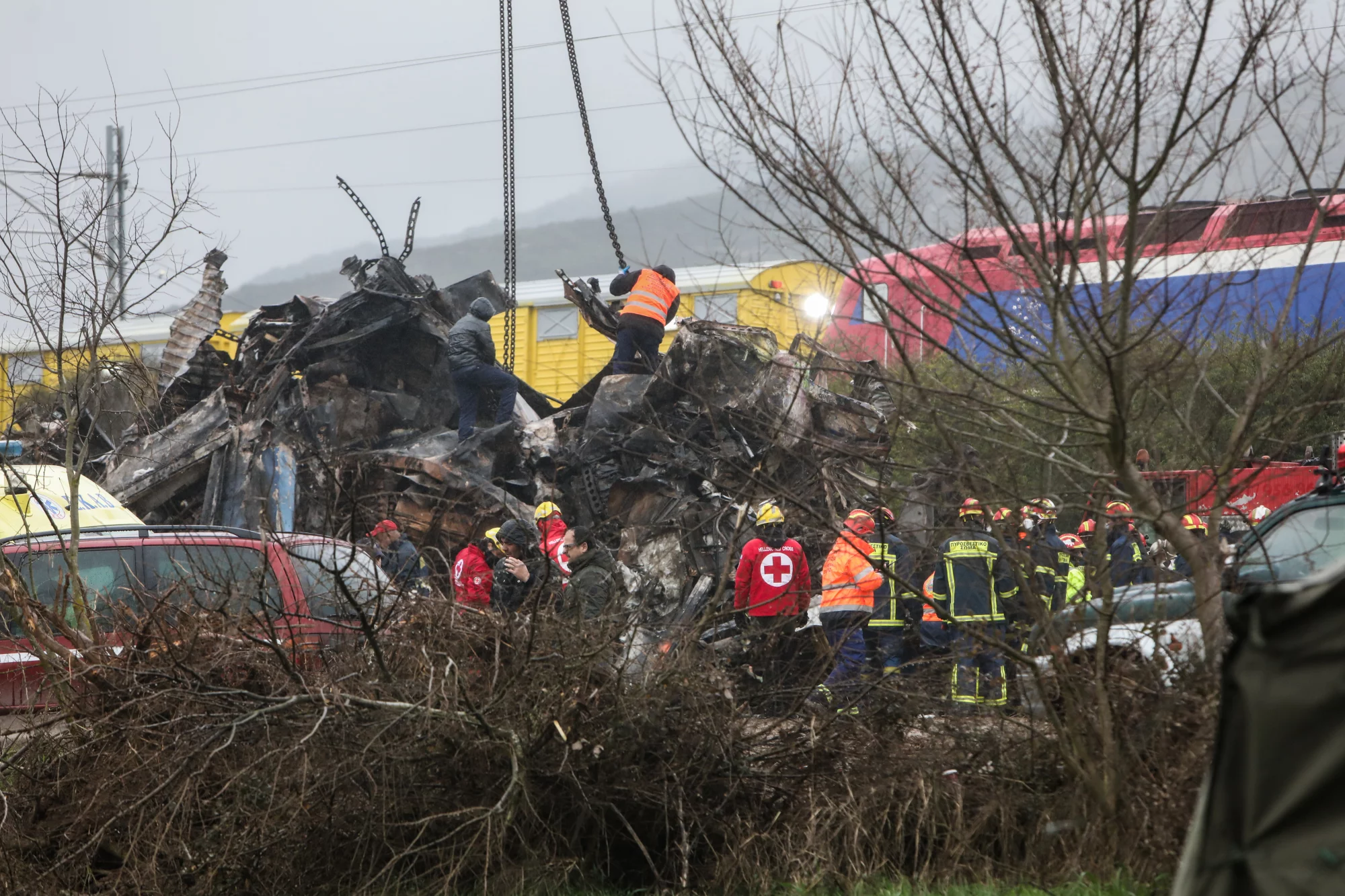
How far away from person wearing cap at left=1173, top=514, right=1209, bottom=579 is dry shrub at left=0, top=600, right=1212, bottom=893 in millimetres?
539

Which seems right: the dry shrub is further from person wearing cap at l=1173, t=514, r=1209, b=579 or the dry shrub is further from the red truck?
the red truck

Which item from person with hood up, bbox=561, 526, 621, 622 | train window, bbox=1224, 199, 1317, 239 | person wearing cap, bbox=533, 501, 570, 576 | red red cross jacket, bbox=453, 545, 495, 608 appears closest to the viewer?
train window, bbox=1224, 199, 1317, 239

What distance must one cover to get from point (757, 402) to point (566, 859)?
2.53m

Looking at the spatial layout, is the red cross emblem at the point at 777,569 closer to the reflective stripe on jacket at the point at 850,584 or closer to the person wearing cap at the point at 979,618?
the reflective stripe on jacket at the point at 850,584

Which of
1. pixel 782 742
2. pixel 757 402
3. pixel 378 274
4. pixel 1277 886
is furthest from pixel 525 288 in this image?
pixel 1277 886

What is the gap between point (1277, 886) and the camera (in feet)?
5.85

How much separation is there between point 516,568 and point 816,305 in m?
3.05

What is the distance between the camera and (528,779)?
16.2 feet

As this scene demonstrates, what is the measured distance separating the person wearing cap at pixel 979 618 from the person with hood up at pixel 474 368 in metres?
7.54

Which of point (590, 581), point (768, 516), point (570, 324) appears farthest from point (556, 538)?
point (570, 324)

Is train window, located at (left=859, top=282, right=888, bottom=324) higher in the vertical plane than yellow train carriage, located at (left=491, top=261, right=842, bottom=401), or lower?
lower

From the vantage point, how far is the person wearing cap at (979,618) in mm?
4902

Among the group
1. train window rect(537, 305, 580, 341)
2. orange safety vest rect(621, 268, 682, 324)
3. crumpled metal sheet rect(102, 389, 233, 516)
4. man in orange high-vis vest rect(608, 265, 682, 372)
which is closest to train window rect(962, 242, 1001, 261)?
man in orange high-vis vest rect(608, 265, 682, 372)

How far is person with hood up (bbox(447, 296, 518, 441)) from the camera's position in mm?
13117
